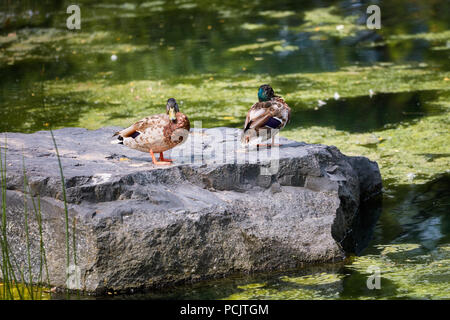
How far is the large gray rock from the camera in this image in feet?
11.4

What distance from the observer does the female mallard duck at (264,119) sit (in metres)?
4.19

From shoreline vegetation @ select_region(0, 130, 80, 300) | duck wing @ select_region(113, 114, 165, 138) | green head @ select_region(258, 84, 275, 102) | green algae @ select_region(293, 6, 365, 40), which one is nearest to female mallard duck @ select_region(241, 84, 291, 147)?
green head @ select_region(258, 84, 275, 102)

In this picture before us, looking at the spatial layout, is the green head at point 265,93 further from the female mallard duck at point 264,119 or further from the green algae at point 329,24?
the green algae at point 329,24

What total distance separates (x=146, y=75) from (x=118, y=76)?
1.26 ft

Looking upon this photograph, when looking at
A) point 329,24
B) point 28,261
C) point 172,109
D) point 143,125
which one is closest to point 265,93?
point 172,109

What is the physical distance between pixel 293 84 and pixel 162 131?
4.39 meters

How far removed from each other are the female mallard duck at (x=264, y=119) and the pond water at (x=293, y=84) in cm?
94

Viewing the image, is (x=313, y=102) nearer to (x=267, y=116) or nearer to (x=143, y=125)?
(x=267, y=116)

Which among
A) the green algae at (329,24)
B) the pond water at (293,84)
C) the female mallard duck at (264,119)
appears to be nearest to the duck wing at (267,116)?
the female mallard duck at (264,119)

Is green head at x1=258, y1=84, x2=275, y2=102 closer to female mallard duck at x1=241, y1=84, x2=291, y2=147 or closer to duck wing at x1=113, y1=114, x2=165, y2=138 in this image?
female mallard duck at x1=241, y1=84, x2=291, y2=147

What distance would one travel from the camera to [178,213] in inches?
140

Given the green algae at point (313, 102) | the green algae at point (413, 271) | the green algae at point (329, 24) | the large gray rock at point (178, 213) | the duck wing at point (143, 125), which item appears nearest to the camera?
the green algae at point (413, 271)

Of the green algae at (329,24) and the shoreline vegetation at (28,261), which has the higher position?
the green algae at (329,24)
